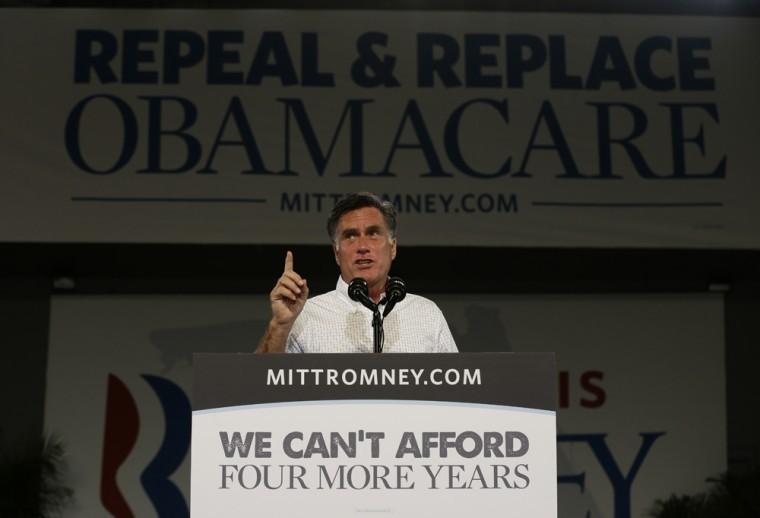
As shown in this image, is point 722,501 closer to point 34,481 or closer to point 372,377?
point 34,481

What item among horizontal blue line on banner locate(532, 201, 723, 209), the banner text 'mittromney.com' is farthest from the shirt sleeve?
horizontal blue line on banner locate(532, 201, 723, 209)

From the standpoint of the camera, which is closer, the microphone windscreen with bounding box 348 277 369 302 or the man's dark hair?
the microphone windscreen with bounding box 348 277 369 302

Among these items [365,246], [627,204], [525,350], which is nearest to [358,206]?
[365,246]

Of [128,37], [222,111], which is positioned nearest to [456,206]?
[222,111]

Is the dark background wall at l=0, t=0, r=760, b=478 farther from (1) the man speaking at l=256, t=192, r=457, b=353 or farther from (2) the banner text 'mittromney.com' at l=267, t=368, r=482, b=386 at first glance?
(2) the banner text 'mittromney.com' at l=267, t=368, r=482, b=386

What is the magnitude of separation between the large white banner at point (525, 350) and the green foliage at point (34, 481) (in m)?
0.10

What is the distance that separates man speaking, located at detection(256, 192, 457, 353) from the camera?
2.87 meters

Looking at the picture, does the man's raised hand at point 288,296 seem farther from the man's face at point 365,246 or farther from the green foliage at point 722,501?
the green foliage at point 722,501

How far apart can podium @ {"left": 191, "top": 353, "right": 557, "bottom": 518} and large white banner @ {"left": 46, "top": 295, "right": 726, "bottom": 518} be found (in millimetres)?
4090

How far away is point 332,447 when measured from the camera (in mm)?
2064

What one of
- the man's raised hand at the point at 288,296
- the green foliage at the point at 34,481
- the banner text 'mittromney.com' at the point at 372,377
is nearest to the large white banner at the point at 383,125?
the green foliage at the point at 34,481

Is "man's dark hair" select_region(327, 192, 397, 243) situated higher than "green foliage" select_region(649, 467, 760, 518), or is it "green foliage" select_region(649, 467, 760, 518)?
"man's dark hair" select_region(327, 192, 397, 243)

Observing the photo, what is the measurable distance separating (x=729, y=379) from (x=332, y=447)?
4.73 metres

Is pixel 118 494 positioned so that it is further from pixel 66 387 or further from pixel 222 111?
pixel 222 111
